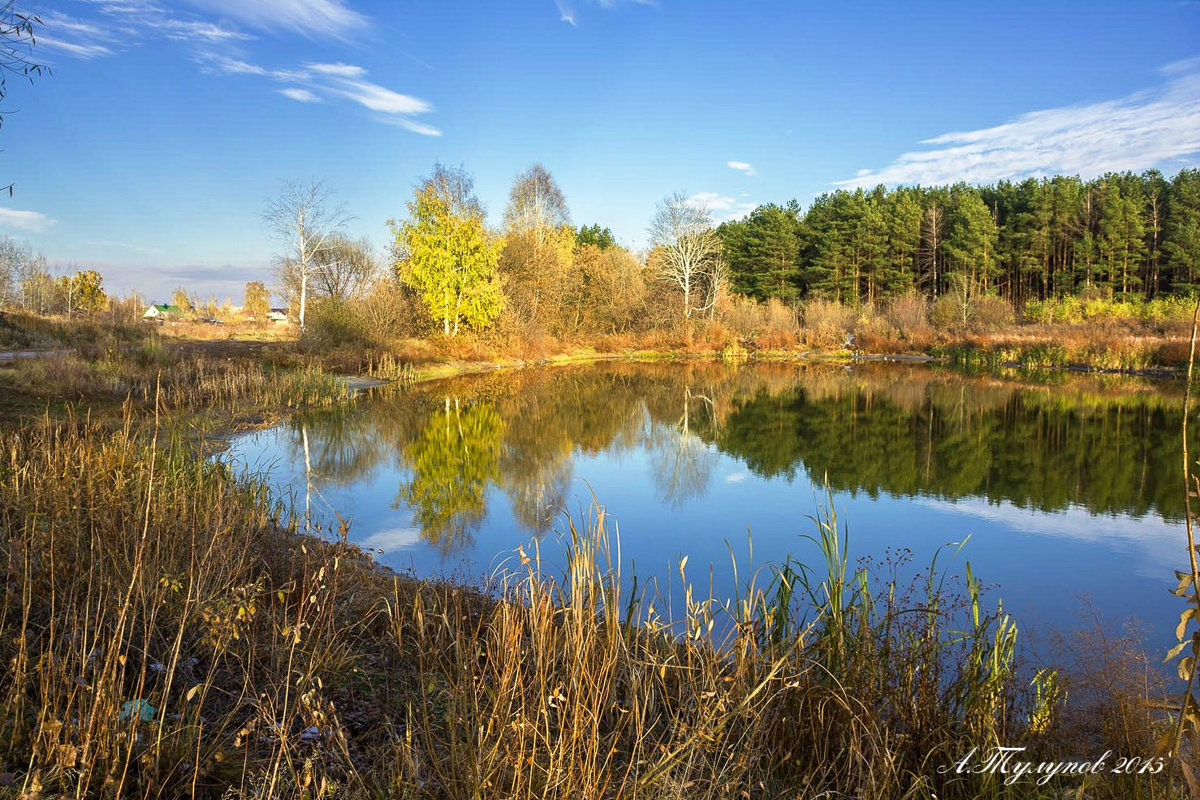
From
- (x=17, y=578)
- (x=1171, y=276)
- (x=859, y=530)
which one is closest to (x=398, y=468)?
(x=859, y=530)

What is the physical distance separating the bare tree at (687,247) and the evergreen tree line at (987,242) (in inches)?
384

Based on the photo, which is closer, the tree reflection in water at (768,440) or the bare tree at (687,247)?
the tree reflection in water at (768,440)

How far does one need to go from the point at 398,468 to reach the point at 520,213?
32.1 meters

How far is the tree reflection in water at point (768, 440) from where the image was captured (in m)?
9.91

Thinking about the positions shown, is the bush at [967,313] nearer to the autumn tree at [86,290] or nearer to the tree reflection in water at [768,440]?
the tree reflection in water at [768,440]

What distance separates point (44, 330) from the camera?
23.2 metres

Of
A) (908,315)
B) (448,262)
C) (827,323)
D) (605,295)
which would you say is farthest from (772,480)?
(908,315)

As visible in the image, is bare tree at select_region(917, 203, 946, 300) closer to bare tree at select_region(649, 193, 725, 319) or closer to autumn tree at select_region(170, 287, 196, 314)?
bare tree at select_region(649, 193, 725, 319)

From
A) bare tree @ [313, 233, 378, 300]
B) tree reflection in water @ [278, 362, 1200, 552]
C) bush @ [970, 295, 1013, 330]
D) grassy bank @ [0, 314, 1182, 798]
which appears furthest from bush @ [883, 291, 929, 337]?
grassy bank @ [0, 314, 1182, 798]

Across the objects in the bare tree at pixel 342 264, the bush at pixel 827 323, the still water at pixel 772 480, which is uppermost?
the bare tree at pixel 342 264

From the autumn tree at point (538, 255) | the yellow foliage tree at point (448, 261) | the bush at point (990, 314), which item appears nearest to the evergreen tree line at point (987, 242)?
the bush at point (990, 314)

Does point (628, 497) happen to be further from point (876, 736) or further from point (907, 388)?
point (907, 388)

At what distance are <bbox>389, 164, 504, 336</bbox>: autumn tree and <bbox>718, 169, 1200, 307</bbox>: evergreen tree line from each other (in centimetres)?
2483

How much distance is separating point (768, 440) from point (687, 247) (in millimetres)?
27616
